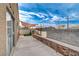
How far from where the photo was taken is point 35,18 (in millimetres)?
3576

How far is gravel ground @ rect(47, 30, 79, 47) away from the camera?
3502 mm

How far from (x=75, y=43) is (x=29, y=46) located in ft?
3.43

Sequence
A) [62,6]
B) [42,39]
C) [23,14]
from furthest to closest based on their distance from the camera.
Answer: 1. [42,39]
2. [23,14]
3. [62,6]

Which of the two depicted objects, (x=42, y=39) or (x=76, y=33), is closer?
(x=76, y=33)

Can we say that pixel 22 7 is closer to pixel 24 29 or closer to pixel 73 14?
pixel 24 29

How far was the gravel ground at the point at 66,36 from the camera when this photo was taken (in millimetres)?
3502

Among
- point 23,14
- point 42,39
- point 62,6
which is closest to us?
point 62,6

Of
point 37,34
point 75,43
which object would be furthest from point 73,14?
point 37,34

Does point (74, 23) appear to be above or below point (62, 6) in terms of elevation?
below

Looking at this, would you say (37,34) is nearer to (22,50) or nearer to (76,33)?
(22,50)

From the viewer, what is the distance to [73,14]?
11.4ft

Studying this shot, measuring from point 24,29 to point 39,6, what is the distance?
62 cm

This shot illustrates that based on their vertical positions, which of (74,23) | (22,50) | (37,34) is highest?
(74,23)

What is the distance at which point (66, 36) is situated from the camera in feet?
11.9
